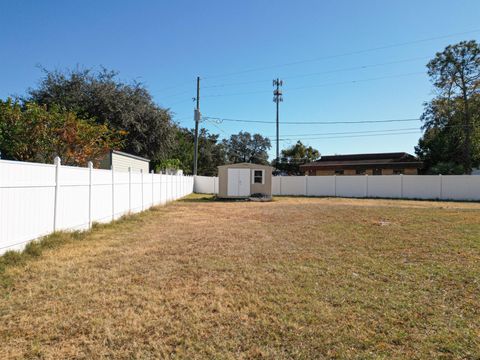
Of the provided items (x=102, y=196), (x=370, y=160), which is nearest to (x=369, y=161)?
(x=370, y=160)

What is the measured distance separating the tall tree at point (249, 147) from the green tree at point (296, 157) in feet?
52.2

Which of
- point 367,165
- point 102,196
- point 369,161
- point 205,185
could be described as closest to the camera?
point 102,196

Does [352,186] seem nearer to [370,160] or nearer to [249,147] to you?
[370,160]

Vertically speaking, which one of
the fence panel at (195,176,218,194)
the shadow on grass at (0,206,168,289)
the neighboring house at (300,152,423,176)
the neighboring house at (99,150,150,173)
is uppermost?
the neighboring house at (300,152,423,176)

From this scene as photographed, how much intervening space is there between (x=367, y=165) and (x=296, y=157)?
46.7 feet

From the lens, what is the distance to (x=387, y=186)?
24.8 m

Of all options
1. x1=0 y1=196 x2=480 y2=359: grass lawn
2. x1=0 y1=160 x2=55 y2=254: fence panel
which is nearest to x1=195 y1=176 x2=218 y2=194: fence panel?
x1=0 y1=196 x2=480 y2=359: grass lawn

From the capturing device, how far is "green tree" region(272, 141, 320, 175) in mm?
48344

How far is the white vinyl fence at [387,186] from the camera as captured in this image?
74.6ft

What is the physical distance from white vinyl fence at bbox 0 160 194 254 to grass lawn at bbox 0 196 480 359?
1.64ft

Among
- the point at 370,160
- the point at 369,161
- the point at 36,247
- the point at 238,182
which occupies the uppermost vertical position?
the point at 370,160

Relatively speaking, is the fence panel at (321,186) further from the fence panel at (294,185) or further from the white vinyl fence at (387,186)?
the fence panel at (294,185)

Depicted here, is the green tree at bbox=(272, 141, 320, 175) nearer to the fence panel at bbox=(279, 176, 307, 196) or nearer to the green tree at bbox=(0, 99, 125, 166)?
the fence panel at bbox=(279, 176, 307, 196)

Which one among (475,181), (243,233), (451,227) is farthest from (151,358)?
(475,181)
